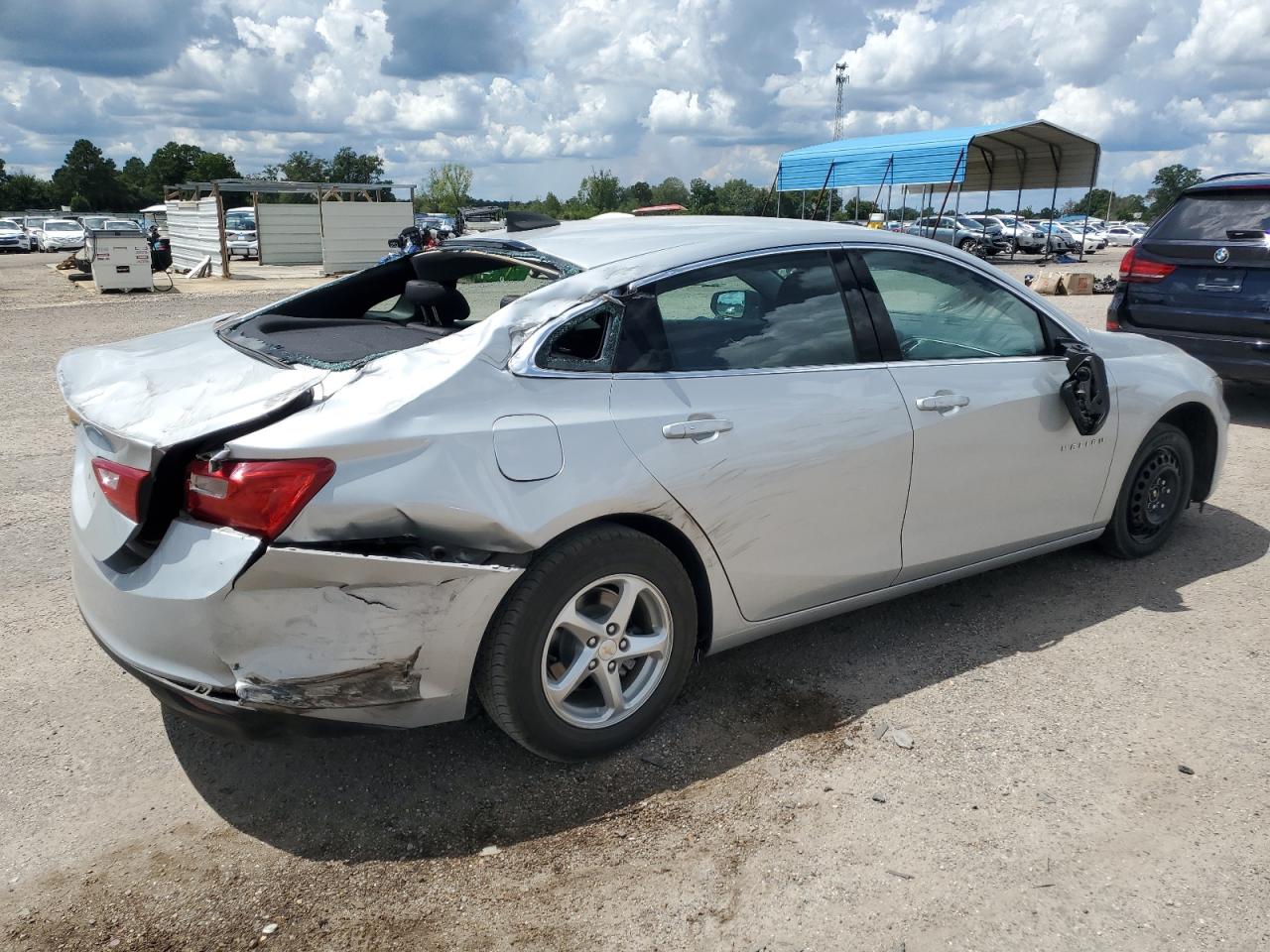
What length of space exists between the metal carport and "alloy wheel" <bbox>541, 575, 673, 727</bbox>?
24.4 meters

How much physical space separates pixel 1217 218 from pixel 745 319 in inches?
221

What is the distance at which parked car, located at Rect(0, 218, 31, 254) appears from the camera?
46.3 meters

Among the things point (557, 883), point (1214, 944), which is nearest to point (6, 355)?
point (557, 883)

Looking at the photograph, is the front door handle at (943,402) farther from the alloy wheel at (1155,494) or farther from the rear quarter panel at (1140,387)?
the alloy wheel at (1155,494)

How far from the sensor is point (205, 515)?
2586 millimetres

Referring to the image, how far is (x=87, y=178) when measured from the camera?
95.9 meters

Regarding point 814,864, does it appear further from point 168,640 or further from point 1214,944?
point 168,640

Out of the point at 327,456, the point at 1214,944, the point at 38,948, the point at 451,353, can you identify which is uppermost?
the point at 451,353

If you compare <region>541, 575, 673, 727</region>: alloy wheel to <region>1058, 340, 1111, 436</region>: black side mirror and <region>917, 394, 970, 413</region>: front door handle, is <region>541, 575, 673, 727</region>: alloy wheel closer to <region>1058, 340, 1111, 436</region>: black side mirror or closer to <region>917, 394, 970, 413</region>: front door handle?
<region>917, 394, 970, 413</region>: front door handle

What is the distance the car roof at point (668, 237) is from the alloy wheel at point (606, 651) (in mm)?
1052

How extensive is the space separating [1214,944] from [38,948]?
2.76 metres

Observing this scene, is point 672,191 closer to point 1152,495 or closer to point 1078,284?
point 1078,284

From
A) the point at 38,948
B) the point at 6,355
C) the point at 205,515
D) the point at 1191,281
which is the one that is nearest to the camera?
the point at 38,948

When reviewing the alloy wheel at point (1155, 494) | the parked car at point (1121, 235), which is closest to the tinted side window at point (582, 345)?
the alloy wheel at point (1155, 494)
